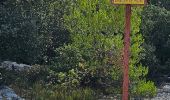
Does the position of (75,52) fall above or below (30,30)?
below

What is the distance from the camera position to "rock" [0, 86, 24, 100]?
12.5 m

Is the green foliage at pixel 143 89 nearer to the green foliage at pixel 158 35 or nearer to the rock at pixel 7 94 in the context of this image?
the rock at pixel 7 94

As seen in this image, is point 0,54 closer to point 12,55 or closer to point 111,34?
point 12,55

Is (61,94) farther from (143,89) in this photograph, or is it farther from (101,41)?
(143,89)

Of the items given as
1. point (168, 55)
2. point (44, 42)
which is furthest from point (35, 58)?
point (168, 55)

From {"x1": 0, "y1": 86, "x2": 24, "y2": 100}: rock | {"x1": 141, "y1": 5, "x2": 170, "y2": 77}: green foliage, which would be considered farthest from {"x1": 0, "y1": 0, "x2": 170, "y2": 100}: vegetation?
{"x1": 141, "y1": 5, "x2": 170, "y2": 77}: green foliage

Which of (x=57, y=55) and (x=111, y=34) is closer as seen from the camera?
(x=111, y=34)

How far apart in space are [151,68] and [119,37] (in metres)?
4.64

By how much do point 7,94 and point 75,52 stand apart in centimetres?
256

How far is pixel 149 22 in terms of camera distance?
1820 cm

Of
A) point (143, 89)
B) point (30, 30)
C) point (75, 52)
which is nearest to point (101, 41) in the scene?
point (75, 52)

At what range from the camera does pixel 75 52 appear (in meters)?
14.4

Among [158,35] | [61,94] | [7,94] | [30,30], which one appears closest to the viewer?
[7,94]

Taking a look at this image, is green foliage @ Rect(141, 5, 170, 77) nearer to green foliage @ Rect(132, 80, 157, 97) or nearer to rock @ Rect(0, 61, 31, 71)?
green foliage @ Rect(132, 80, 157, 97)
